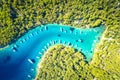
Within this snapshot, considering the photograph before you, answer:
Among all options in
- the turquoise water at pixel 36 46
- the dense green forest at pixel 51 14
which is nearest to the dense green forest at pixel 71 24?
the dense green forest at pixel 51 14

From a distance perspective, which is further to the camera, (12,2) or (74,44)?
(74,44)

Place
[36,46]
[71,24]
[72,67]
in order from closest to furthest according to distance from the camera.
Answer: [72,67], [36,46], [71,24]

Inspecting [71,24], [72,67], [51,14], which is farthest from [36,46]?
[71,24]

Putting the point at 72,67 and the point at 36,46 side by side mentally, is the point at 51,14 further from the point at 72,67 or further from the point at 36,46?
the point at 72,67

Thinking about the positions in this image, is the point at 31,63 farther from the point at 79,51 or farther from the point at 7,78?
the point at 79,51

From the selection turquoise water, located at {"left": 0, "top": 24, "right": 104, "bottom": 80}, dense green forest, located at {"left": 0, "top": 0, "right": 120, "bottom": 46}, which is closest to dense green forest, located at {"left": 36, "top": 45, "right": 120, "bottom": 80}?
turquoise water, located at {"left": 0, "top": 24, "right": 104, "bottom": 80}

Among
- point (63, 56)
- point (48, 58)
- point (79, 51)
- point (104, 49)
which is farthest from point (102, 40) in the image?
point (48, 58)
